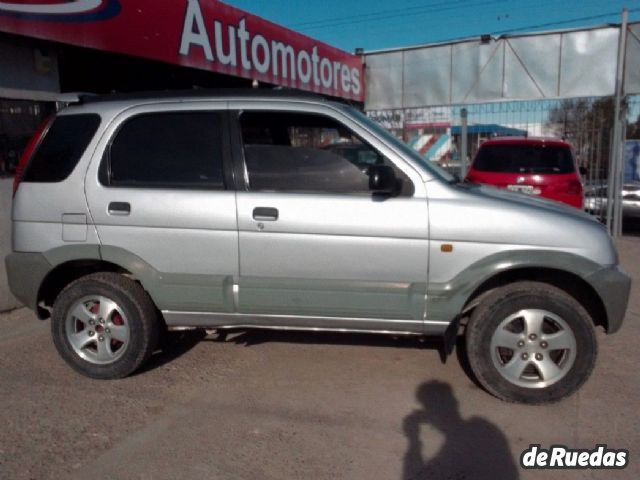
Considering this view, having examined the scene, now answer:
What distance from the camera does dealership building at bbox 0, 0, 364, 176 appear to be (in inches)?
244

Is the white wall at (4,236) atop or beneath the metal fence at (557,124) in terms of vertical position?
beneath

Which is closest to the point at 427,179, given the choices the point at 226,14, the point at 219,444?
the point at 219,444

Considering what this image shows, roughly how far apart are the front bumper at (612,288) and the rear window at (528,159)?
4319 millimetres

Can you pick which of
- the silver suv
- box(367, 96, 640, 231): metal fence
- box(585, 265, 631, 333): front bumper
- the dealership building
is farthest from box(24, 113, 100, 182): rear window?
box(367, 96, 640, 231): metal fence

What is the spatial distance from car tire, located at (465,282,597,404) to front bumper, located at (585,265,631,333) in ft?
0.51

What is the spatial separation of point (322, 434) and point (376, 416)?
41 centimetres

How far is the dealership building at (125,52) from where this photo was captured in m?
6.20

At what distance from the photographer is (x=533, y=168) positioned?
773 cm

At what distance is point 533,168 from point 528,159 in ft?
0.55

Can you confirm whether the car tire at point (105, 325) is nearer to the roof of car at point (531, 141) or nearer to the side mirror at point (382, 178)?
the side mirror at point (382, 178)

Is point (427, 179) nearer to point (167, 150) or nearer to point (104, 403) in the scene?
point (167, 150)

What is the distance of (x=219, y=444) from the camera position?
3328 mm

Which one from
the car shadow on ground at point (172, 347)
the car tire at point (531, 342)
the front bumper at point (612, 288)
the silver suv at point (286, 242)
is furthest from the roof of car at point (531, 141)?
the car shadow on ground at point (172, 347)

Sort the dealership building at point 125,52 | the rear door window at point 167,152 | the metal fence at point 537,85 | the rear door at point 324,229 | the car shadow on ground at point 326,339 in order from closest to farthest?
the rear door at point 324,229 → the rear door window at point 167,152 → the car shadow on ground at point 326,339 → the dealership building at point 125,52 → the metal fence at point 537,85
